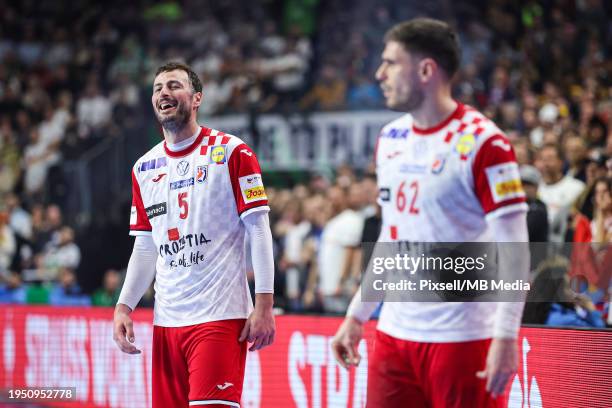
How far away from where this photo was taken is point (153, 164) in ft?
18.2

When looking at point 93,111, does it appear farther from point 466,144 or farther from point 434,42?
point 466,144

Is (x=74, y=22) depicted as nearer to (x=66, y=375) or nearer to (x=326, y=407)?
(x=66, y=375)

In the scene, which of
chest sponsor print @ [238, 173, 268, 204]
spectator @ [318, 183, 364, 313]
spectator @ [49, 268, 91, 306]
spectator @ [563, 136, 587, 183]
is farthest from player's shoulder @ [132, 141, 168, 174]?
spectator @ [49, 268, 91, 306]

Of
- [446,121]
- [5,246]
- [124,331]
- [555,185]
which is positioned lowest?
[5,246]

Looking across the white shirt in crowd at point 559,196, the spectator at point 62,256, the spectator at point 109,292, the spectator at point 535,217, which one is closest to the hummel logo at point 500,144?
the spectator at point 535,217

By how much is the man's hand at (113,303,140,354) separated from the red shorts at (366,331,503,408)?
1.68 m

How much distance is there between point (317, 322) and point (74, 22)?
15.5 metres

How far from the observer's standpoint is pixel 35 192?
57.9ft

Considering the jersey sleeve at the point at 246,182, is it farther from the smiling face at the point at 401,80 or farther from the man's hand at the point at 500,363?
the man's hand at the point at 500,363

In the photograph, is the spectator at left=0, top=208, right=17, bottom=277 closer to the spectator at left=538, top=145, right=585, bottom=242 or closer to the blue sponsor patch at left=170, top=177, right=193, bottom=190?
the spectator at left=538, top=145, right=585, bottom=242

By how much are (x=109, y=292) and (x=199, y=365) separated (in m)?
8.73

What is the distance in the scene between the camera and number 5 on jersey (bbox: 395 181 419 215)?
4.09 metres

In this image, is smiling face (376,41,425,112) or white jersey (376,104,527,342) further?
smiling face (376,41,425,112)

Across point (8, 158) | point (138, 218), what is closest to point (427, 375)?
point (138, 218)
